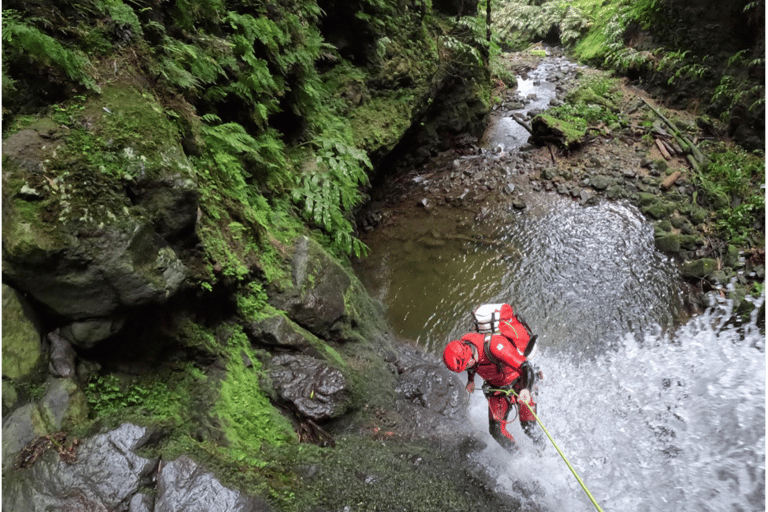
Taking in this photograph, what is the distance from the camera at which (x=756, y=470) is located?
14.0ft

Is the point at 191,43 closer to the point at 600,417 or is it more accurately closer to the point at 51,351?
the point at 51,351

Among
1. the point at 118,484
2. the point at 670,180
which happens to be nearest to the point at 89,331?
the point at 118,484

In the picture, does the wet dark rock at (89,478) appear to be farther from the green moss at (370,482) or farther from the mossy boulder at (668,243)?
the mossy boulder at (668,243)

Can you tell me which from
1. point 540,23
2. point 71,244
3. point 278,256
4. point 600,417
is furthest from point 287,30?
point 540,23

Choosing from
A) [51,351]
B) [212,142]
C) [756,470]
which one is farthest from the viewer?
[212,142]

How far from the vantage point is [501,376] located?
459 cm

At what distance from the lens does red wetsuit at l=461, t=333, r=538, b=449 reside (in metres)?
4.37

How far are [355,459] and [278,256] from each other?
2673 mm

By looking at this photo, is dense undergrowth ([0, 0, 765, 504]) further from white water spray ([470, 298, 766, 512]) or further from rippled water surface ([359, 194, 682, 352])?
white water spray ([470, 298, 766, 512])

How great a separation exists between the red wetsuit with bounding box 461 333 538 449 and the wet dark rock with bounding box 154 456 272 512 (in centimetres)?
273

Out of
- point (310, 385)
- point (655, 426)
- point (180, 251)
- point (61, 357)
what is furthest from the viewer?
point (655, 426)

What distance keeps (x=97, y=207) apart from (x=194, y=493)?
221cm

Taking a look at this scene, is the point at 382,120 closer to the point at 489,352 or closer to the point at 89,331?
the point at 489,352

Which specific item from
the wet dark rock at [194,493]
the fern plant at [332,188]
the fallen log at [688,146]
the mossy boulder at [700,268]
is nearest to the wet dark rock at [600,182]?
the fallen log at [688,146]
